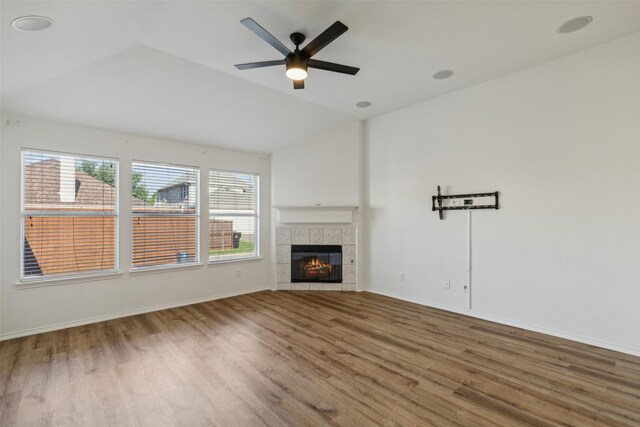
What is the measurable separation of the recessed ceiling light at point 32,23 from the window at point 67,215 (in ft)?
7.53

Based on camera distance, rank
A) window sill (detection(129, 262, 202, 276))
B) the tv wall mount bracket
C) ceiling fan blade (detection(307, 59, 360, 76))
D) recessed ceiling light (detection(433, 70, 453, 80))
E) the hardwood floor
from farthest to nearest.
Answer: window sill (detection(129, 262, 202, 276)) → the tv wall mount bracket → recessed ceiling light (detection(433, 70, 453, 80)) → ceiling fan blade (detection(307, 59, 360, 76)) → the hardwood floor

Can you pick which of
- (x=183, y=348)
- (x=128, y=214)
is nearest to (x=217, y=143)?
(x=128, y=214)

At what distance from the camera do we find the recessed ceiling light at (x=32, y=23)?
197 cm

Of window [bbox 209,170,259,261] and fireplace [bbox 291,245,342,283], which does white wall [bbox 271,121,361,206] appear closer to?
window [bbox 209,170,259,261]

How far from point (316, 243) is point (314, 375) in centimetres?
322

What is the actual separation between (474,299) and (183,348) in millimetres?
3800

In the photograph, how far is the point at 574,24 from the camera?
2779 mm

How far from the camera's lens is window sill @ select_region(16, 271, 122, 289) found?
11.8 ft

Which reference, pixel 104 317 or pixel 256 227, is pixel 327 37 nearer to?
pixel 256 227

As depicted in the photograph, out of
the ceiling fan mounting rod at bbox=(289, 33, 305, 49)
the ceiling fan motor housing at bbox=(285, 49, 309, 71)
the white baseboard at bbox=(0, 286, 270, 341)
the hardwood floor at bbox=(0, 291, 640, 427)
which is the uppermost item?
the ceiling fan mounting rod at bbox=(289, 33, 305, 49)

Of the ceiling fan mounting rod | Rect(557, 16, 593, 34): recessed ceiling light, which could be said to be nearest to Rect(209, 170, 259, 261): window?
the ceiling fan mounting rod

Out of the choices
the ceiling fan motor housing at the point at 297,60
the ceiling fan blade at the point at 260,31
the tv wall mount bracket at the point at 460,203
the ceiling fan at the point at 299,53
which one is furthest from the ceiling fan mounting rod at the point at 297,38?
the tv wall mount bracket at the point at 460,203

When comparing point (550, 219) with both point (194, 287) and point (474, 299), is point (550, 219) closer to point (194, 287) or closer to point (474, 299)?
point (474, 299)

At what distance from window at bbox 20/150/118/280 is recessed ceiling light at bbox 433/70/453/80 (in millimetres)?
4705
